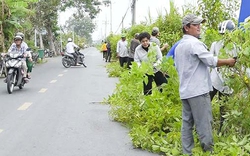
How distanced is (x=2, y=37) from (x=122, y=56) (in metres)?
5.14

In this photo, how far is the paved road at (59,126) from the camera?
5406 millimetres

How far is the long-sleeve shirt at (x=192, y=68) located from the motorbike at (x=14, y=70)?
698cm

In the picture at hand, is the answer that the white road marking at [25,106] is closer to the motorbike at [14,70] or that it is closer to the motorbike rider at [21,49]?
the motorbike at [14,70]

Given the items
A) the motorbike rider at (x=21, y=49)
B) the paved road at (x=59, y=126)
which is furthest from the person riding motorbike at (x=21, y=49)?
the paved road at (x=59, y=126)

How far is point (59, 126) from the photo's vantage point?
22.2 ft

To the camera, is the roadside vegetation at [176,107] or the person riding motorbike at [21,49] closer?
the roadside vegetation at [176,107]

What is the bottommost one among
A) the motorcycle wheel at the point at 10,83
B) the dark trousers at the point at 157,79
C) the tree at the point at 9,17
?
the motorcycle wheel at the point at 10,83

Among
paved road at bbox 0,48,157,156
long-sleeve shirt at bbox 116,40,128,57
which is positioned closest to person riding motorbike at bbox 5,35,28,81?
paved road at bbox 0,48,157,156

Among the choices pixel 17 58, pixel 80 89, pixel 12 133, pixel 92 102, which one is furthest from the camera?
pixel 80 89

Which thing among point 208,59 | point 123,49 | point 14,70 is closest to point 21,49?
point 14,70

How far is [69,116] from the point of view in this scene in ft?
25.0

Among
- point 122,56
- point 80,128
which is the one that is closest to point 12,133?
point 80,128

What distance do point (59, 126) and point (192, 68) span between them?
3155 millimetres

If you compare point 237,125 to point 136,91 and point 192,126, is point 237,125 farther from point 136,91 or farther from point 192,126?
point 136,91
